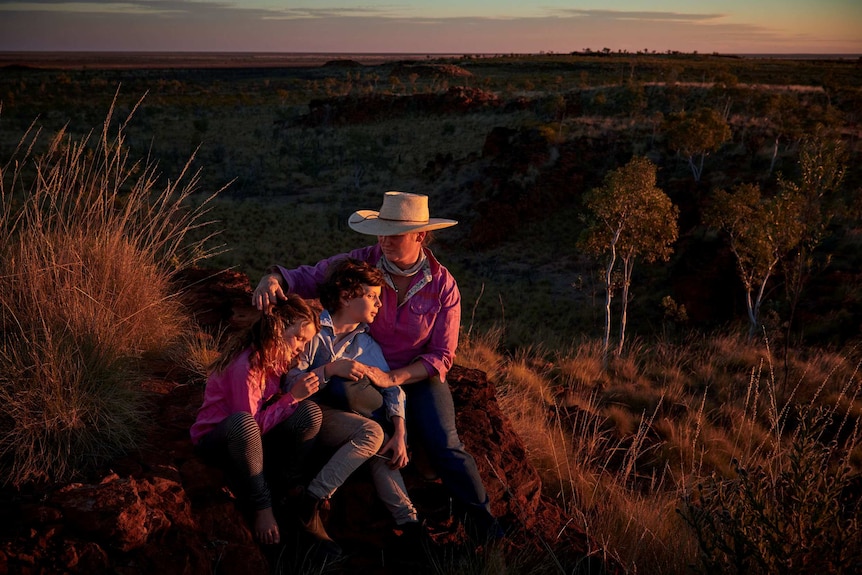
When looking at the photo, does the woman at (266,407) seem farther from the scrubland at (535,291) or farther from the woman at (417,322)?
the scrubland at (535,291)

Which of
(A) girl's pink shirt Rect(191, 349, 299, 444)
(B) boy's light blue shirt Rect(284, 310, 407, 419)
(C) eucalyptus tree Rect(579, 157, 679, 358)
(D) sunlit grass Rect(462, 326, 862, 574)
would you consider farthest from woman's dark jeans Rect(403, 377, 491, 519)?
(C) eucalyptus tree Rect(579, 157, 679, 358)

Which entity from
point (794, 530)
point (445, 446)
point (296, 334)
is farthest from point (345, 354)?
point (794, 530)

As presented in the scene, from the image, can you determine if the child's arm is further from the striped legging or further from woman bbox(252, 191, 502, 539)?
the striped legging

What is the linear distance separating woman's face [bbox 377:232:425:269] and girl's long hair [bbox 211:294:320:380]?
1.78 feet

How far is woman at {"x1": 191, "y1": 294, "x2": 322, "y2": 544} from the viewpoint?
2646 millimetres

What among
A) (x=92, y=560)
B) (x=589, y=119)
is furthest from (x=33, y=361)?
(x=589, y=119)

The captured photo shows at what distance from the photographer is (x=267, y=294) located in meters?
3.00

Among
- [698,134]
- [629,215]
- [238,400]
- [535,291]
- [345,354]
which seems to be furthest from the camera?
[698,134]

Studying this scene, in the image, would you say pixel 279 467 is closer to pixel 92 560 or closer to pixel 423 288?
pixel 92 560

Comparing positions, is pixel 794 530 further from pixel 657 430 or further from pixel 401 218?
pixel 657 430

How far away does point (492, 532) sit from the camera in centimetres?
290

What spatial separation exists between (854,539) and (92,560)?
2741 mm

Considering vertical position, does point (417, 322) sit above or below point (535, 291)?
above

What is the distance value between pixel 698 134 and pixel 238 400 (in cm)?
2033
